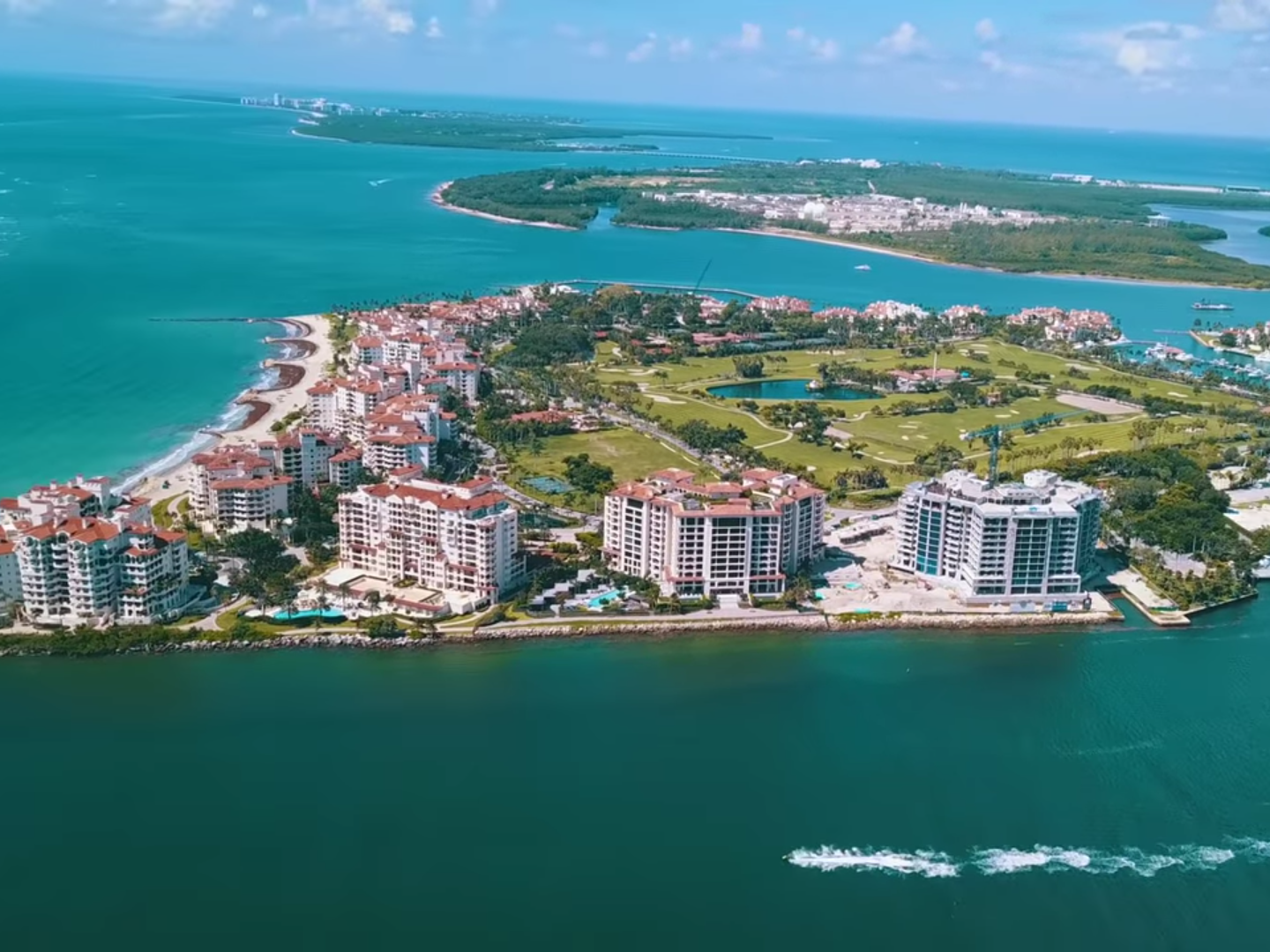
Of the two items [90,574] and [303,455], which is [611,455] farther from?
[90,574]

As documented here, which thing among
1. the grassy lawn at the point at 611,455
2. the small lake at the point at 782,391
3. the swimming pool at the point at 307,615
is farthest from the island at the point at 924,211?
the swimming pool at the point at 307,615

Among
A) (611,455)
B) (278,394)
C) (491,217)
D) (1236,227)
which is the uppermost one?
(1236,227)

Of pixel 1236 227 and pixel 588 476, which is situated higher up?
pixel 1236 227

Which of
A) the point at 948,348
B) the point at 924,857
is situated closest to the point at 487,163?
the point at 948,348

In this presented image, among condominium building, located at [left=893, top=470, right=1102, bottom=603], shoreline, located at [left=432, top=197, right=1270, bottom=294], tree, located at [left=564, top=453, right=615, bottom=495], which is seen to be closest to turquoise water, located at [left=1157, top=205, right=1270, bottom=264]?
shoreline, located at [left=432, top=197, right=1270, bottom=294]

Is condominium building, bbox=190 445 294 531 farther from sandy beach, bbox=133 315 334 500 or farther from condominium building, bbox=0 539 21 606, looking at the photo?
condominium building, bbox=0 539 21 606

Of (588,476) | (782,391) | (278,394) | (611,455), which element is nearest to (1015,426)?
(782,391)

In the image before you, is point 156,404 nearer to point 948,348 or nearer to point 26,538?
point 26,538
